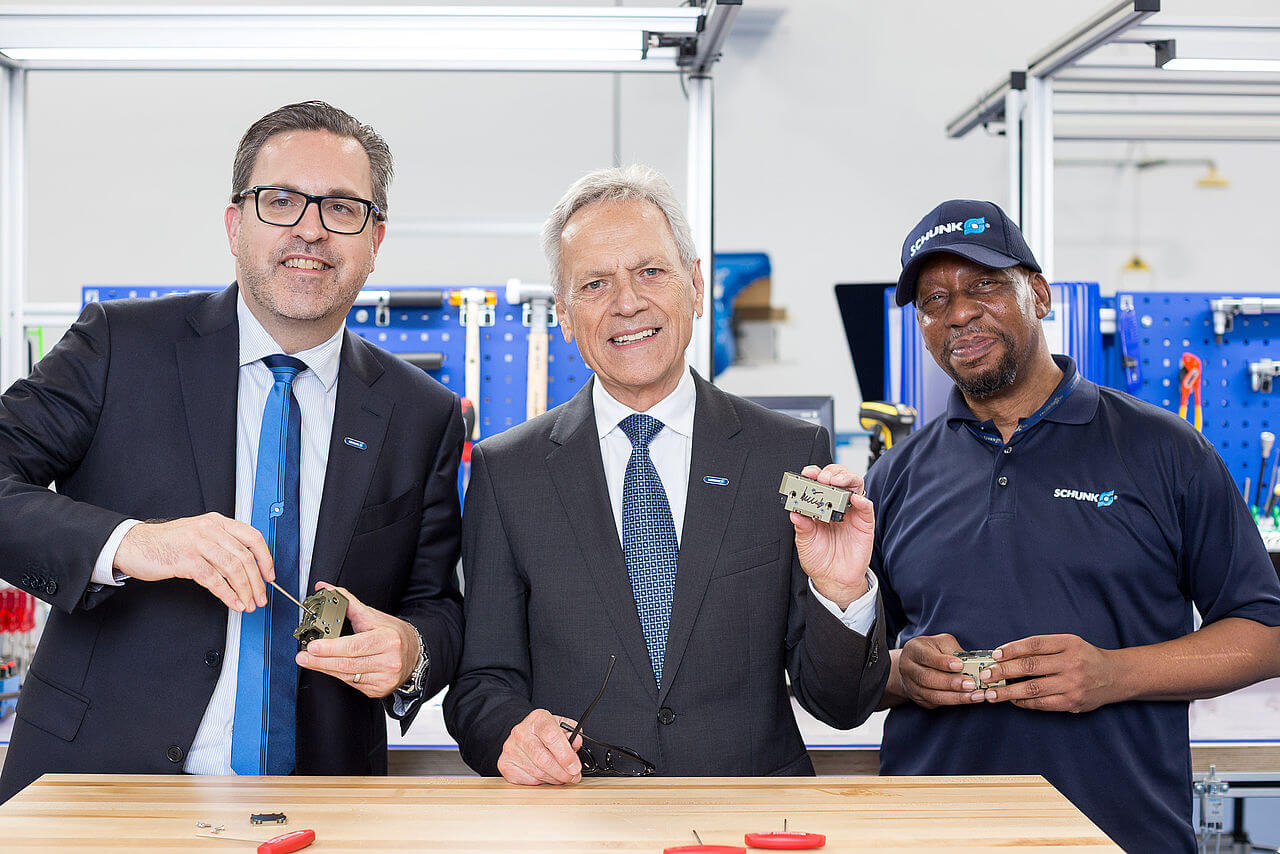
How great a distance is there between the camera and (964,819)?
1.22 meters

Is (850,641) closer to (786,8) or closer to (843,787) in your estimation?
(843,787)

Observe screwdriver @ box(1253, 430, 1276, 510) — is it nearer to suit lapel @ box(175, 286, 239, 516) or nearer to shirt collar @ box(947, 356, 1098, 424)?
shirt collar @ box(947, 356, 1098, 424)

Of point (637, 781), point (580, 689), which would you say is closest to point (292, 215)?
point (580, 689)

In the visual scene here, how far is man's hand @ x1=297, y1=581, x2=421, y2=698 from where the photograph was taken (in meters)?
1.36

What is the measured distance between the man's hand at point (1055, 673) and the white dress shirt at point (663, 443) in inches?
22.2

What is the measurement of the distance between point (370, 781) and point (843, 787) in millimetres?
630

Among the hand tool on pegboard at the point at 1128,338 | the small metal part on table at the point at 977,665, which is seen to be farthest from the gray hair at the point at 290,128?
Result: the hand tool on pegboard at the point at 1128,338

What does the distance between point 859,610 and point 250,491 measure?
38.2 inches

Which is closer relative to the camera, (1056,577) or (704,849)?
(704,849)

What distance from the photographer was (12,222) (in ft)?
Result: 8.87

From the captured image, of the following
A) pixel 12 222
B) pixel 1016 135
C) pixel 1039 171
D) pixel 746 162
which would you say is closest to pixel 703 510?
pixel 1039 171

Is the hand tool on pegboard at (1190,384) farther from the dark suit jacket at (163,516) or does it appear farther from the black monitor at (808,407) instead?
the dark suit jacket at (163,516)

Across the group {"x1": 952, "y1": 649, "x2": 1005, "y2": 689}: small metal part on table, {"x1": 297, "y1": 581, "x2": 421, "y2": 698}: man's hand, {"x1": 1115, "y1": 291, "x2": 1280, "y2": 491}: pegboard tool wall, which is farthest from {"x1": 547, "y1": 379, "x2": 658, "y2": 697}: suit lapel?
{"x1": 1115, "y1": 291, "x2": 1280, "y2": 491}: pegboard tool wall

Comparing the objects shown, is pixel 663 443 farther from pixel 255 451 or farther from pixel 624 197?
pixel 255 451
